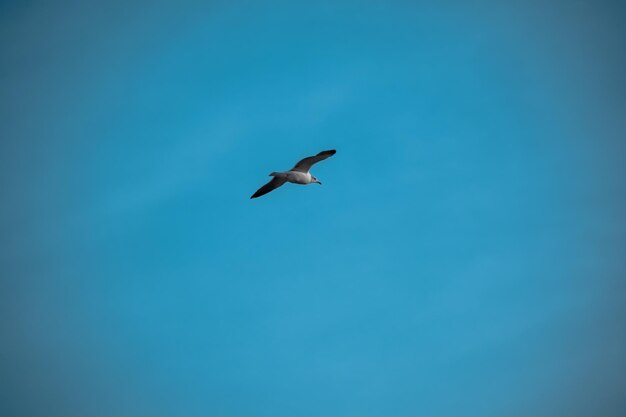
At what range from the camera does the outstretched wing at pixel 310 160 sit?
35188 millimetres

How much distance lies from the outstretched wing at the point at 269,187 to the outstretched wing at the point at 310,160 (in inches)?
33.0

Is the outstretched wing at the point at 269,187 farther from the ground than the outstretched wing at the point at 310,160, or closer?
closer

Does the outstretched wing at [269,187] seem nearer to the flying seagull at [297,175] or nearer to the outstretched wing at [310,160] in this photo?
the flying seagull at [297,175]

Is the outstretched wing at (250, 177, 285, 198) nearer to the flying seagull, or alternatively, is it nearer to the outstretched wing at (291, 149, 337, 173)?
the flying seagull

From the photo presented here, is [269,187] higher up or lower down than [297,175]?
higher up

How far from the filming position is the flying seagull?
3519 centimetres

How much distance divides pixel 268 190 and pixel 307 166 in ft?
5.72

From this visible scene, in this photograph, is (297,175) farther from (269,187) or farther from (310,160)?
(269,187)

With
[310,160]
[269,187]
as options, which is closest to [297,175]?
[310,160]

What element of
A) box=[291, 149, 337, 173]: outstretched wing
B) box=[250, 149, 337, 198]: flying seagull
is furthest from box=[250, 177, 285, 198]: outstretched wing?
box=[291, 149, 337, 173]: outstretched wing

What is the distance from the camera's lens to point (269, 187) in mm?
→ 36250

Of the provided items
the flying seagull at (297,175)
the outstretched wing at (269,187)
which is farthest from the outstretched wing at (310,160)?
the outstretched wing at (269,187)

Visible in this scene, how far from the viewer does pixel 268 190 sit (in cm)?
3634

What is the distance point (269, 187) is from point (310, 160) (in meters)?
1.94
